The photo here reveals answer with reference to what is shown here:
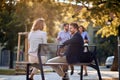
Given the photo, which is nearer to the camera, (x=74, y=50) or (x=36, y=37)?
(x=74, y=50)

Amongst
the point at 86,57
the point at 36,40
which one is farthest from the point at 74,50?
the point at 36,40

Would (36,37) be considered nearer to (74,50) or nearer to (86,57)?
(74,50)

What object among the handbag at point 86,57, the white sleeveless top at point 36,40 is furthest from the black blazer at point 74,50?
the white sleeveless top at point 36,40

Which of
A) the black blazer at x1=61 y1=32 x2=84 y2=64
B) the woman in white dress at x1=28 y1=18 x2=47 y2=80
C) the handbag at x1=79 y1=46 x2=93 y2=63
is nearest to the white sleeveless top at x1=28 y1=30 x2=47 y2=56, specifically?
the woman in white dress at x1=28 y1=18 x2=47 y2=80

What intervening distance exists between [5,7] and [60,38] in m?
11.0

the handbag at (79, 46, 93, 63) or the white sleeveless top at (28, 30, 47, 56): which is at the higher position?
the white sleeveless top at (28, 30, 47, 56)

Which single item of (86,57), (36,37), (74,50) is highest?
(36,37)

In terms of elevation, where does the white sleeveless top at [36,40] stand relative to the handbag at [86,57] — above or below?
above

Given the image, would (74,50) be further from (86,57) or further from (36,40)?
(36,40)

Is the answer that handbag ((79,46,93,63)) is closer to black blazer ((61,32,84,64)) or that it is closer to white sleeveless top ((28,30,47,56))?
black blazer ((61,32,84,64))

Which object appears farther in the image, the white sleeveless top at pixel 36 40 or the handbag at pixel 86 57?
the white sleeveless top at pixel 36 40

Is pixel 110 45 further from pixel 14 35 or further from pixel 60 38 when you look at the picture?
pixel 60 38

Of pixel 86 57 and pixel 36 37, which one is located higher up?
pixel 36 37

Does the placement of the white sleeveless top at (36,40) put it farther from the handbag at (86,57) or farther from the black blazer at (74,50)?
the handbag at (86,57)
